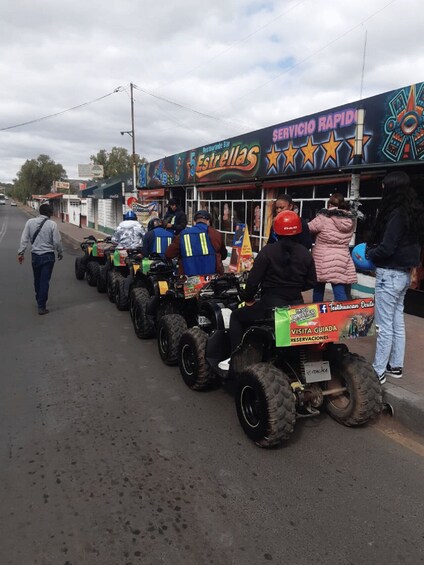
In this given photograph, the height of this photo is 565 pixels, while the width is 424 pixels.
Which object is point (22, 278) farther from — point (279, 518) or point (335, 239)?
point (279, 518)

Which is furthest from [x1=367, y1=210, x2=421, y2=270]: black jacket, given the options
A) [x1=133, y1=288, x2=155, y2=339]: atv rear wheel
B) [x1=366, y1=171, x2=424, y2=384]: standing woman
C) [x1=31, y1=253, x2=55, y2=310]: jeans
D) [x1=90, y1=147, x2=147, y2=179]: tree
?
[x1=90, y1=147, x2=147, y2=179]: tree

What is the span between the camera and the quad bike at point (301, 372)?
120 inches

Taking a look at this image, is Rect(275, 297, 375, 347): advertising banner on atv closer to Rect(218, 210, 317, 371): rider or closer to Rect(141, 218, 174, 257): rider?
Rect(218, 210, 317, 371): rider

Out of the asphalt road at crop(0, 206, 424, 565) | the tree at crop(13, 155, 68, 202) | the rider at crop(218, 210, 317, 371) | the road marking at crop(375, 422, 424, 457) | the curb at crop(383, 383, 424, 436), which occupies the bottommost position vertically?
the road marking at crop(375, 422, 424, 457)

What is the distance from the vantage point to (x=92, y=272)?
9883mm

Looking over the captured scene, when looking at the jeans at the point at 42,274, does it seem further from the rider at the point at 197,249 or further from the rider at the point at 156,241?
the rider at the point at 197,249

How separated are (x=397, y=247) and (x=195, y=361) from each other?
219 cm

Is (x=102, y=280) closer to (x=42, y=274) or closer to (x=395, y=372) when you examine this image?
(x=42, y=274)

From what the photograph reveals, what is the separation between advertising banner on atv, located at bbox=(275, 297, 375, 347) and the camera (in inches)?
117

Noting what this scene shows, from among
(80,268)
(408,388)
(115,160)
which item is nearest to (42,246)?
(80,268)

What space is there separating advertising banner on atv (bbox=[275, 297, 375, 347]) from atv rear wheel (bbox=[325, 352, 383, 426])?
0.31 metres

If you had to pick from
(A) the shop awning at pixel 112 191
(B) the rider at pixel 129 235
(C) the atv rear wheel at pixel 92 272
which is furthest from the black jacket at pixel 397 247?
(A) the shop awning at pixel 112 191

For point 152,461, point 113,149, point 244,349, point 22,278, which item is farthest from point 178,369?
point 113,149

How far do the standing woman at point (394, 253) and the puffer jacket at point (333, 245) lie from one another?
2.93ft
